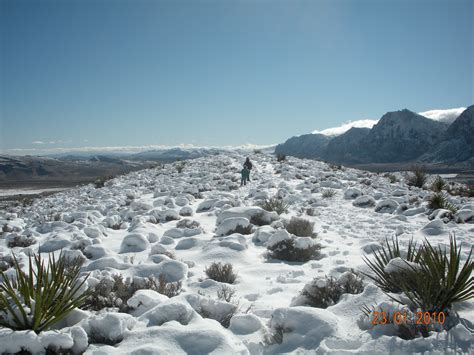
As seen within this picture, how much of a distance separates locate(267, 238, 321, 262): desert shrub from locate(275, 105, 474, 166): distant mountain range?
4888 inches

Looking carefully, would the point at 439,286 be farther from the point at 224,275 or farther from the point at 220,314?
the point at 224,275

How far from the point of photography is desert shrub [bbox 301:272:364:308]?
10.5 ft

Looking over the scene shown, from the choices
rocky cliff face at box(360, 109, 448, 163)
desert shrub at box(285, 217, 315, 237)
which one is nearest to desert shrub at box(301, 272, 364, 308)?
desert shrub at box(285, 217, 315, 237)

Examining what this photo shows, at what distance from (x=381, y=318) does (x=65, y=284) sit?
2784mm

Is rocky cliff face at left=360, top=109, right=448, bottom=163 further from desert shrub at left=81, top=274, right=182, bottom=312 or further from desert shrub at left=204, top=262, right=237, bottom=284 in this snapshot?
desert shrub at left=81, top=274, right=182, bottom=312

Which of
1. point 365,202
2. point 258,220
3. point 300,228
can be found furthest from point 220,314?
point 365,202

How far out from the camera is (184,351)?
2.28m

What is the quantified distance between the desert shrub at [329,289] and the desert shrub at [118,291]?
60.2 inches

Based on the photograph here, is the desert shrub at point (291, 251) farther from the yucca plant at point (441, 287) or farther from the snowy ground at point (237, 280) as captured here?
the yucca plant at point (441, 287)

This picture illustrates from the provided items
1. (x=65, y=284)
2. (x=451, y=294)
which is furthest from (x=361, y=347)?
(x=65, y=284)

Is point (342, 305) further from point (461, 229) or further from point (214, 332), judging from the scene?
point (461, 229)

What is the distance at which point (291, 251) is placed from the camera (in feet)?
16.3

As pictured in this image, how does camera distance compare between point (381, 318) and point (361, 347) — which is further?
point (381, 318)

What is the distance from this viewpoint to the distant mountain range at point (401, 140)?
373 ft
